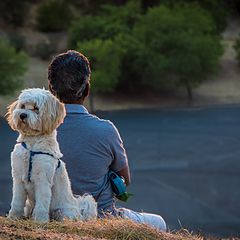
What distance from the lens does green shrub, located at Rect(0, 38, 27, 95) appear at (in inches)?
867

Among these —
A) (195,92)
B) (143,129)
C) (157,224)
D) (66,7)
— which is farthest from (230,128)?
(66,7)

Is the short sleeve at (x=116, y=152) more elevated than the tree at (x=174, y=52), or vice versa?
the short sleeve at (x=116, y=152)

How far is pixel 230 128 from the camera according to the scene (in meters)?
17.0

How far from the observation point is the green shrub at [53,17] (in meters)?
29.3

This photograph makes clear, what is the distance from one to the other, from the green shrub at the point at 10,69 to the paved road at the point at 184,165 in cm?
314

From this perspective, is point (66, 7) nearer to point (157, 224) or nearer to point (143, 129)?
point (143, 129)

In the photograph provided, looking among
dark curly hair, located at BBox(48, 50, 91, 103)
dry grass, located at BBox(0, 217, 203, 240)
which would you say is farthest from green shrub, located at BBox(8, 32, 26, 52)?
dry grass, located at BBox(0, 217, 203, 240)

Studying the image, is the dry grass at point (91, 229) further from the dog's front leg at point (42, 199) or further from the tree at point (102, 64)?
the tree at point (102, 64)

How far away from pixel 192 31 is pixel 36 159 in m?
20.2

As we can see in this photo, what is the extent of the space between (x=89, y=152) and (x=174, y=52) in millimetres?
18813

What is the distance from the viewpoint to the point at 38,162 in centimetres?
513

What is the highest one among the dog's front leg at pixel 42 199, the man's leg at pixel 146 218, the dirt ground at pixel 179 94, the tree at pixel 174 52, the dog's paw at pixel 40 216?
the dog's front leg at pixel 42 199

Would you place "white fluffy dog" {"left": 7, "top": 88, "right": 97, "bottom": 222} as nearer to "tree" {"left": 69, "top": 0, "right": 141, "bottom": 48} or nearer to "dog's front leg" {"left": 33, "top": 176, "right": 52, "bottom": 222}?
"dog's front leg" {"left": 33, "top": 176, "right": 52, "bottom": 222}

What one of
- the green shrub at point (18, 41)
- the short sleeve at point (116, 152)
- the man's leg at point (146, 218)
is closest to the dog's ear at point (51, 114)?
the short sleeve at point (116, 152)
